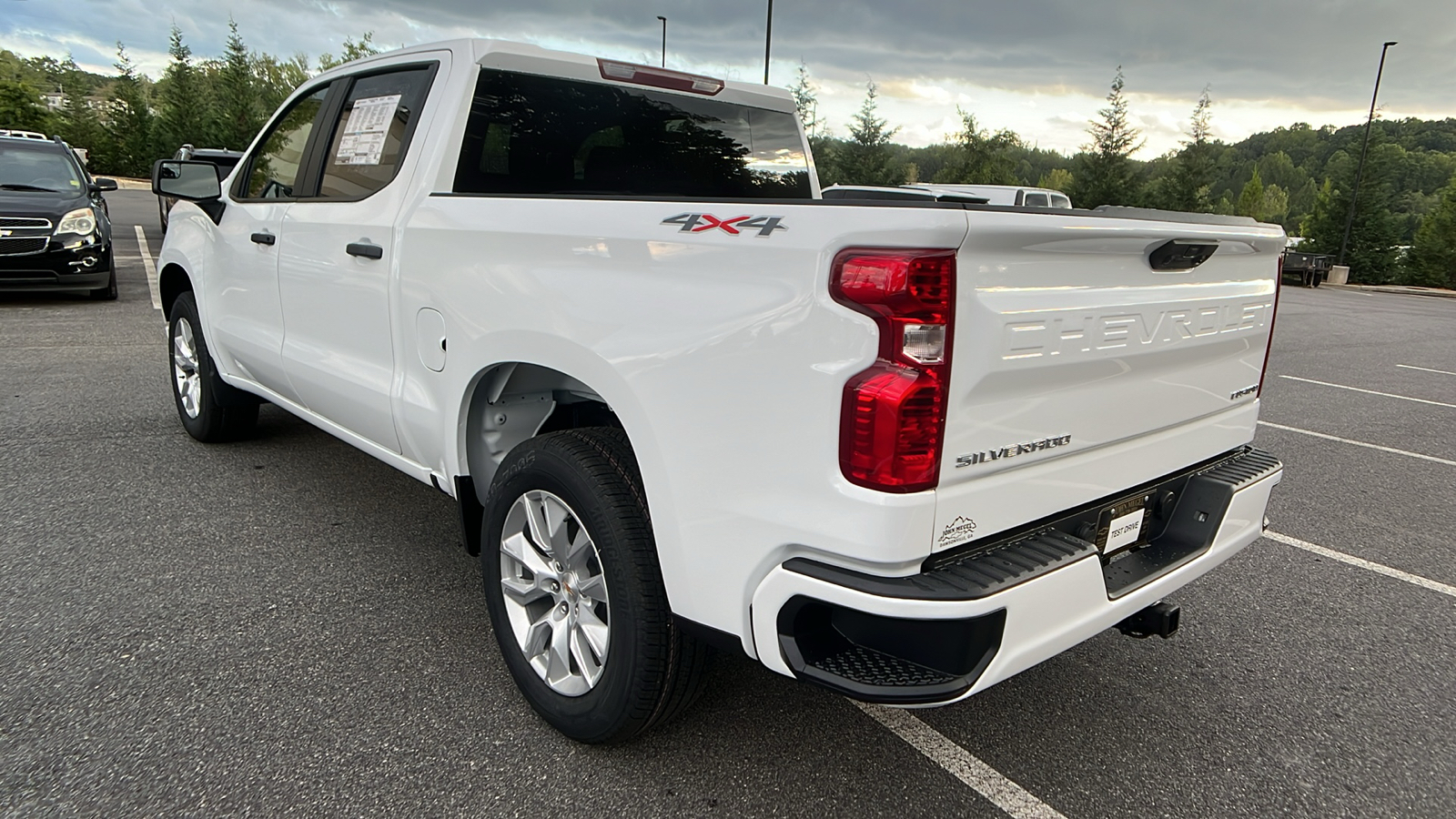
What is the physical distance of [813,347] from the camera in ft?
5.68

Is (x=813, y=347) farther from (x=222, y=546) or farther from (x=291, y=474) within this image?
(x=291, y=474)

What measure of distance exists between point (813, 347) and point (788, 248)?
0.21 meters

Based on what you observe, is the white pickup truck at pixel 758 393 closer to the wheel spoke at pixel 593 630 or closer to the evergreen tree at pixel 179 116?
the wheel spoke at pixel 593 630

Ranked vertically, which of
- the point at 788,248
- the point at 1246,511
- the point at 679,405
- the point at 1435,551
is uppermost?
the point at 788,248

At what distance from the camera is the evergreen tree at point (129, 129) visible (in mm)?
37125

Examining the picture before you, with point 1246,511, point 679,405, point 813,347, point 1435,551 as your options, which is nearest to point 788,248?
point 813,347

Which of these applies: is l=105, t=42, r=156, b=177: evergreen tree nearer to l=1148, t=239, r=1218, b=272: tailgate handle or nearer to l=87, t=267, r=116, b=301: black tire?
l=87, t=267, r=116, b=301: black tire

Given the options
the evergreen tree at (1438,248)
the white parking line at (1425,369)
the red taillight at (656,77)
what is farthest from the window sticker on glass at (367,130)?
the evergreen tree at (1438,248)

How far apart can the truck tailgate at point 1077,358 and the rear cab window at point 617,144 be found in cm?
173

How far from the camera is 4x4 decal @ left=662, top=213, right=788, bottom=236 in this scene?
1814mm

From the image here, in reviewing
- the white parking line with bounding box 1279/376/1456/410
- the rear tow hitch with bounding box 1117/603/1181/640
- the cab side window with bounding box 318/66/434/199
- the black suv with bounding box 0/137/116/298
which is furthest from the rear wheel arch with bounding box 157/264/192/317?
the white parking line with bounding box 1279/376/1456/410

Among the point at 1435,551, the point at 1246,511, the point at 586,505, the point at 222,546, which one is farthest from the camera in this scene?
the point at 1435,551

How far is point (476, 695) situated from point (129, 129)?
1748 inches

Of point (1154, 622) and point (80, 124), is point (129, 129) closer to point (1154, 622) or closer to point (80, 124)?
point (80, 124)
